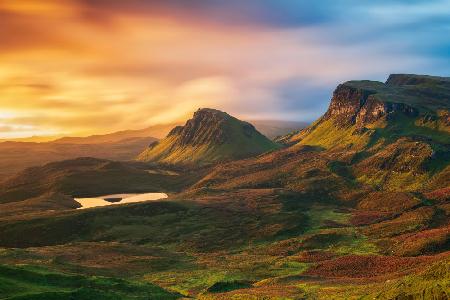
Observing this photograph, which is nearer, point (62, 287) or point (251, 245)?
point (62, 287)

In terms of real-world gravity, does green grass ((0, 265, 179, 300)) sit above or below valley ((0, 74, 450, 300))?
above

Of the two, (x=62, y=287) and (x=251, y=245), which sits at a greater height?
(x=62, y=287)

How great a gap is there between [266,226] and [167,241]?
99.3ft

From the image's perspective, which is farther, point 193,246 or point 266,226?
point 266,226

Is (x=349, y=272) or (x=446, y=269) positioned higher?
(x=446, y=269)

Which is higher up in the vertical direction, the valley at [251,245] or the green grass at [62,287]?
the green grass at [62,287]

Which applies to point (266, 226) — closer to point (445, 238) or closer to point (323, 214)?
point (323, 214)

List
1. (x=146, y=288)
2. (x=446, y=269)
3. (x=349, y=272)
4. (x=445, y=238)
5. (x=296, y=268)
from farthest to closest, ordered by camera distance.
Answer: (x=445, y=238) < (x=296, y=268) < (x=349, y=272) < (x=146, y=288) < (x=446, y=269)

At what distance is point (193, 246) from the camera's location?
4609 inches

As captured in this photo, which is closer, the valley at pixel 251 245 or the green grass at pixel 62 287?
the green grass at pixel 62 287

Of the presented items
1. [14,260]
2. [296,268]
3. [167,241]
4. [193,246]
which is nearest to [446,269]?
[296,268]

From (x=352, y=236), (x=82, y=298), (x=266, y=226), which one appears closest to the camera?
(x=82, y=298)

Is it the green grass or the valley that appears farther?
the valley

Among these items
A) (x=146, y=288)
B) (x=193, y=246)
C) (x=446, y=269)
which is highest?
(x=446, y=269)
